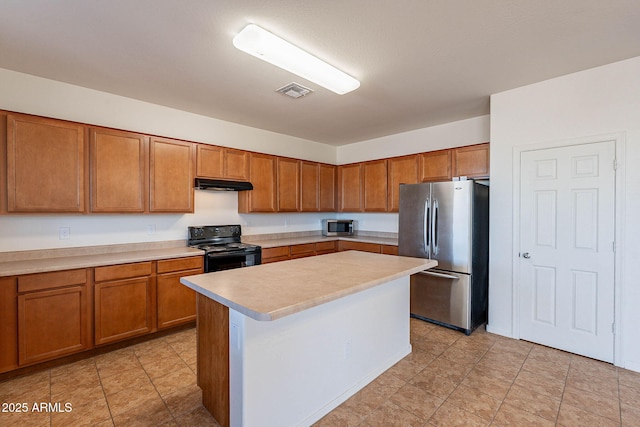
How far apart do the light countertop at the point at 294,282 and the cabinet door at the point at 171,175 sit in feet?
5.60

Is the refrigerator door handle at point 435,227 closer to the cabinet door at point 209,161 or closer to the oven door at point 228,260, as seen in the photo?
the oven door at point 228,260

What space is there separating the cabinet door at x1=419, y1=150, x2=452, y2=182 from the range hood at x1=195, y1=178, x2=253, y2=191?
2.49 metres

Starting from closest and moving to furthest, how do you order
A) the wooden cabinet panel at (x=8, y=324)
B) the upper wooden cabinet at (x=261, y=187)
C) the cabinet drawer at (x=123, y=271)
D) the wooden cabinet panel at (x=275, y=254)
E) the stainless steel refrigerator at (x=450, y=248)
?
1. the wooden cabinet panel at (x=8, y=324)
2. the cabinet drawer at (x=123, y=271)
3. the stainless steel refrigerator at (x=450, y=248)
4. the wooden cabinet panel at (x=275, y=254)
5. the upper wooden cabinet at (x=261, y=187)

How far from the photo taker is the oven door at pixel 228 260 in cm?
337

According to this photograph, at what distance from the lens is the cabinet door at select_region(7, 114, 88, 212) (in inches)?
98.2

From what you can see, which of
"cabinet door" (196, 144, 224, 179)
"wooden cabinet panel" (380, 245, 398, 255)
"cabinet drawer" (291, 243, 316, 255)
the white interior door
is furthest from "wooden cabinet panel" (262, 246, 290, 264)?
the white interior door

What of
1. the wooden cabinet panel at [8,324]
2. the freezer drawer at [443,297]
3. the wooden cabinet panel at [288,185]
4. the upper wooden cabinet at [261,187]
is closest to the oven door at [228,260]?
the upper wooden cabinet at [261,187]

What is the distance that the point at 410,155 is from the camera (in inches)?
172

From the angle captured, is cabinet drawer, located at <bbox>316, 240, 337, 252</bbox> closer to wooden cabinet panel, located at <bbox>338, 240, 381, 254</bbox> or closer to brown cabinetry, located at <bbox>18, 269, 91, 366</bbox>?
wooden cabinet panel, located at <bbox>338, 240, 381, 254</bbox>

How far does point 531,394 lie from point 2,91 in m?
5.08

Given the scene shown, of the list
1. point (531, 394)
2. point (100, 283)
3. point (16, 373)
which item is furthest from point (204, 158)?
point (531, 394)

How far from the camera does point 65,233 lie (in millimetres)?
2961

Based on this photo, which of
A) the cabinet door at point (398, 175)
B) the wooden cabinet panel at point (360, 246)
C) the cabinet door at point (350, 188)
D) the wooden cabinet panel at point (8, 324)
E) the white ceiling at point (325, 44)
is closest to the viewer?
the white ceiling at point (325, 44)

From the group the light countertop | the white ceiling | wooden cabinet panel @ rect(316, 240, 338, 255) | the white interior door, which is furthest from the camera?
wooden cabinet panel @ rect(316, 240, 338, 255)
